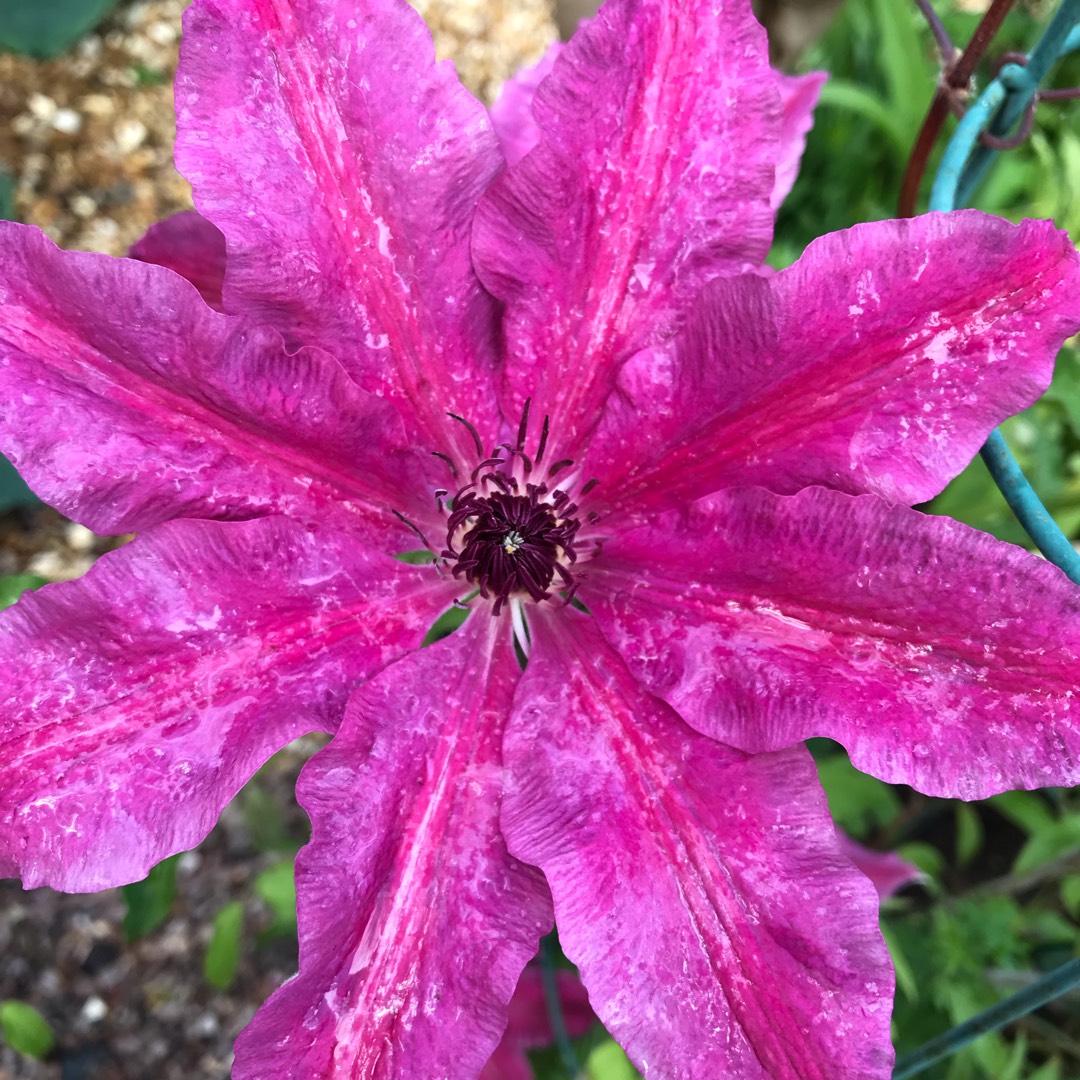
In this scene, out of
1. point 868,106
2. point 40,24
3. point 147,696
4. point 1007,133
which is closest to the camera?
point 147,696

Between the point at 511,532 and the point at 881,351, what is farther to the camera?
the point at 511,532

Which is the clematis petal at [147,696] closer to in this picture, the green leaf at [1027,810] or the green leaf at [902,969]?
the green leaf at [902,969]

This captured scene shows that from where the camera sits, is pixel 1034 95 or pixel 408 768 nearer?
pixel 408 768

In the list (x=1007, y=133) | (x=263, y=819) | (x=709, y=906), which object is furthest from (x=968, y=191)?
(x=263, y=819)

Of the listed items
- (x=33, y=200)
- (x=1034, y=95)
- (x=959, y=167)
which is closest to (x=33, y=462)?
(x=959, y=167)

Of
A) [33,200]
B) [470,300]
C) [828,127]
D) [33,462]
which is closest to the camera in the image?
[33,462]

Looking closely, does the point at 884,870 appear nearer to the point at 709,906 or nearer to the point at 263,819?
the point at 709,906

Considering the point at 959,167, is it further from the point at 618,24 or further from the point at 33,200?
the point at 33,200
